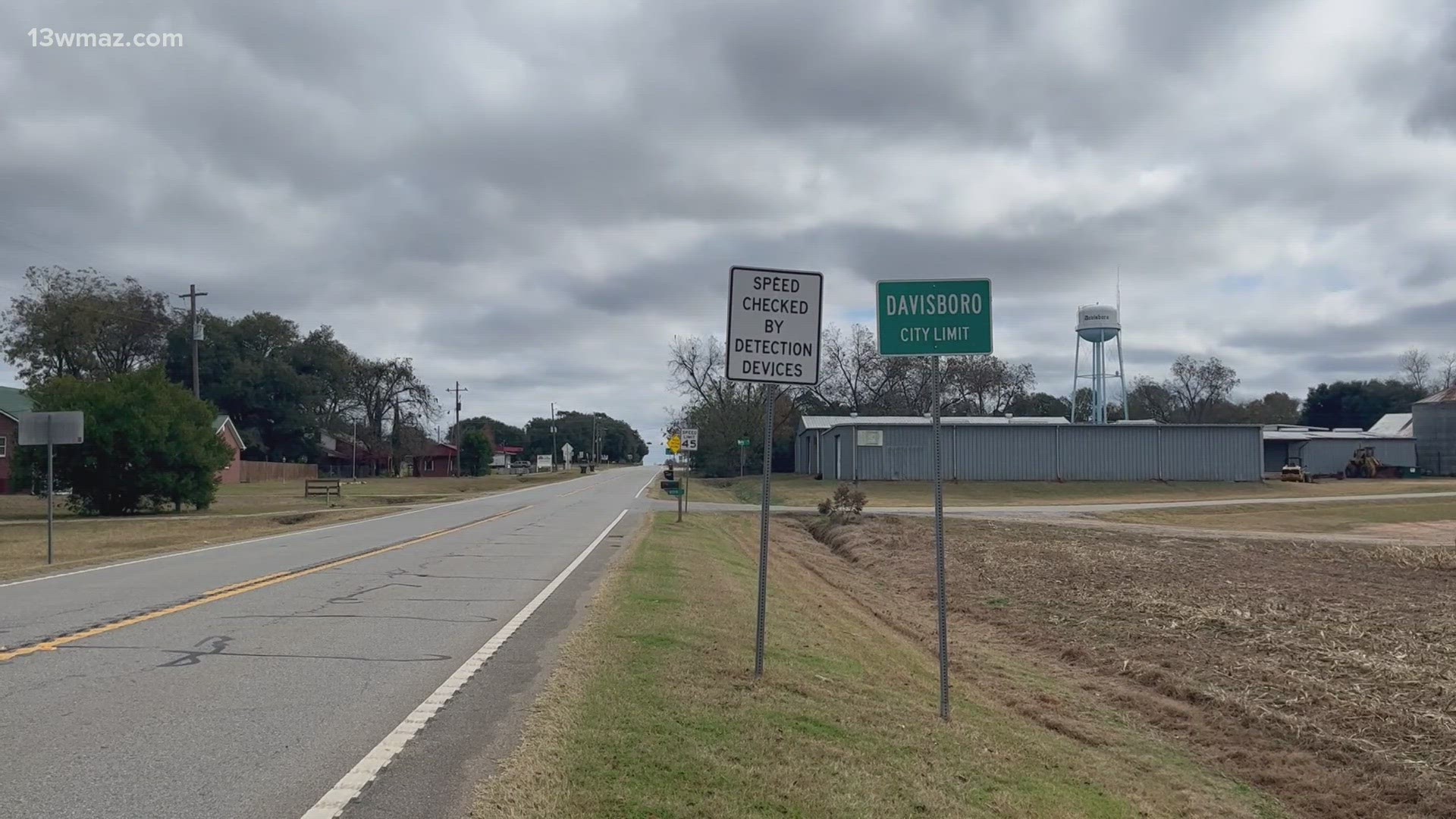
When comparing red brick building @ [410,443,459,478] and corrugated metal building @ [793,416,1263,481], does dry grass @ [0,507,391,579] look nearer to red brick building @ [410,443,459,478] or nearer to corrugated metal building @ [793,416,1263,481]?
corrugated metal building @ [793,416,1263,481]

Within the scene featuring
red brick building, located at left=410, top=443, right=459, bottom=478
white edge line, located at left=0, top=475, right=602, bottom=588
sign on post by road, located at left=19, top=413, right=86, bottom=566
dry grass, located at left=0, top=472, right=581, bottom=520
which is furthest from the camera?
red brick building, located at left=410, top=443, right=459, bottom=478

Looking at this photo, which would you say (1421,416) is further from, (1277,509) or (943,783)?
(943,783)

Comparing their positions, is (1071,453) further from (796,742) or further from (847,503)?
(796,742)

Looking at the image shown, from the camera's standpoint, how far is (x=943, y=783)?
5.94 m

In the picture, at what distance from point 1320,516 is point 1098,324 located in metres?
37.5

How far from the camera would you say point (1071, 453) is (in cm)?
5903

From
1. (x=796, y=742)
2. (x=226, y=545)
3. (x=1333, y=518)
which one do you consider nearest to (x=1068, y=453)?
(x=1333, y=518)

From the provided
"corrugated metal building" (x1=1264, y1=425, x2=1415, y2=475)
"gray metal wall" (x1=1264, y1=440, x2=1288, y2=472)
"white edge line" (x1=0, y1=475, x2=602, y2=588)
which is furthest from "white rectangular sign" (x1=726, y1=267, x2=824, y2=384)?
"gray metal wall" (x1=1264, y1=440, x2=1288, y2=472)

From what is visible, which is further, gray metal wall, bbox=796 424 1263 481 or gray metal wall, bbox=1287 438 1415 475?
gray metal wall, bbox=1287 438 1415 475

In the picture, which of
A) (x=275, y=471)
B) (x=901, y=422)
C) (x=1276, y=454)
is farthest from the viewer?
(x=275, y=471)

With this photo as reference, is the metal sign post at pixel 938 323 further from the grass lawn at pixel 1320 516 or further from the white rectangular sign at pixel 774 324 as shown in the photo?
the grass lawn at pixel 1320 516

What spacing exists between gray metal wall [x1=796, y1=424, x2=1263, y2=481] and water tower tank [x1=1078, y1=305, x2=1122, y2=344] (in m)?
13.9

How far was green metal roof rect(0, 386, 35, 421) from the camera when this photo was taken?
59.1m

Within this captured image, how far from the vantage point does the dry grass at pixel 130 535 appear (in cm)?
1939
